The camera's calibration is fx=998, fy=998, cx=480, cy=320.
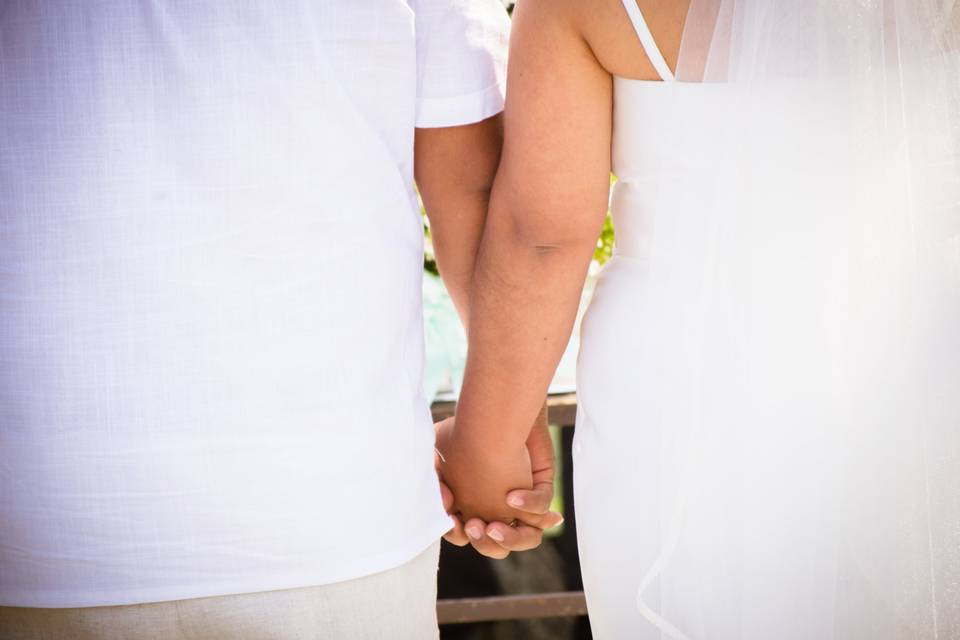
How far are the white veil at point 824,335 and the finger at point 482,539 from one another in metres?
0.54

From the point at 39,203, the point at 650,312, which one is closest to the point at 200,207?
the point at 39,203

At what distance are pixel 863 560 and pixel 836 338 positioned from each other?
35cm

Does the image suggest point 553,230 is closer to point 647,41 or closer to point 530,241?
point 530,241

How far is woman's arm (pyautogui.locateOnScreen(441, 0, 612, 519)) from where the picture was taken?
1.69m

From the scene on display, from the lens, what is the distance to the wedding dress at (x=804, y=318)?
1479 millimetres

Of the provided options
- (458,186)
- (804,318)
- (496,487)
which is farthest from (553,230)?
(496,487)

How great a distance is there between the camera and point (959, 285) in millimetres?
1507

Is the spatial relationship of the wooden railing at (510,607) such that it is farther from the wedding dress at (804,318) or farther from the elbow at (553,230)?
the wedding dress at (804,318)

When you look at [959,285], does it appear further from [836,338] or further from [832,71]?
[832,71]

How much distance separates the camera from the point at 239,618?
4.85 feet

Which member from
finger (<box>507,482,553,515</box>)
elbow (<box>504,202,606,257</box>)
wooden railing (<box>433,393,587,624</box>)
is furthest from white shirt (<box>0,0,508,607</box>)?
wooden railing (<box>433,393,587,624</box>)

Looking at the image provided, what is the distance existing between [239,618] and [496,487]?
725mm

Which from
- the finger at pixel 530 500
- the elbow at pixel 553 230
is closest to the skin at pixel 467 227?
the finger at pixel 530 500

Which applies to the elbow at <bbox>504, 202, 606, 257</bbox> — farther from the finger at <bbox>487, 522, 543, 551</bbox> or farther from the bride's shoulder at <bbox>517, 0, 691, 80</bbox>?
the finger at <bbox>487, 522, 543, 551</bbox>
